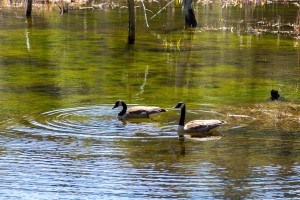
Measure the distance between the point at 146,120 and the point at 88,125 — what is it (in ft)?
4.34

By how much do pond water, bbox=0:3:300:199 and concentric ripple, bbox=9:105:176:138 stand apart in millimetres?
21

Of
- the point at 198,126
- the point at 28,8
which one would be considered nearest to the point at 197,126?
the point at 198,126

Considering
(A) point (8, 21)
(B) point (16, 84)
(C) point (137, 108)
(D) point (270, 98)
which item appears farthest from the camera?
(A) point (8, 21)

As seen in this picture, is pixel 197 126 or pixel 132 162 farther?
pixel 197 126

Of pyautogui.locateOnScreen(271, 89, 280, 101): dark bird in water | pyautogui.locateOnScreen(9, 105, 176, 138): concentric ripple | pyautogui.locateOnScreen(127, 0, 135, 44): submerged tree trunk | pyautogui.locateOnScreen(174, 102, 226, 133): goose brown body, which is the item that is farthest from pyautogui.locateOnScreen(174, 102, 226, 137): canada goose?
pyautogui.locateOnScreen(127, 0, 135, 44): submerged tree trunk

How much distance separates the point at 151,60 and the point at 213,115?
9.58 metres

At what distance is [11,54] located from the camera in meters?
27.0

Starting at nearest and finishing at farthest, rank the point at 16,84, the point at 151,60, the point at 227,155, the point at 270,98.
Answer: the point at 227,155
the point at 270,98
the point at 16,84
the point at 151,60

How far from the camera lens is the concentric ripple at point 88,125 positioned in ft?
48.3

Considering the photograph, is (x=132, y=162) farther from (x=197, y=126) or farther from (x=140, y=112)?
(x=140, y=112)

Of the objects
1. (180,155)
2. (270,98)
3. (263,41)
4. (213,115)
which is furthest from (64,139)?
(263,41)

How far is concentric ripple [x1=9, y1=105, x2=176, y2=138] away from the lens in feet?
48.3

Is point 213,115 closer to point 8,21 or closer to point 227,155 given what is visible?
point 227,155

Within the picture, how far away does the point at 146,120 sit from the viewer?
1608cm
